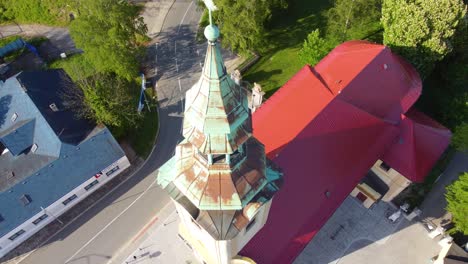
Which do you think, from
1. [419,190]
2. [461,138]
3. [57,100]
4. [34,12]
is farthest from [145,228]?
[34,12]

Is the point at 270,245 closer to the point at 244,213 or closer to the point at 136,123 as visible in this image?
the point at 244,213

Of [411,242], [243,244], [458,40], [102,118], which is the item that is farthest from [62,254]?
[458,40]

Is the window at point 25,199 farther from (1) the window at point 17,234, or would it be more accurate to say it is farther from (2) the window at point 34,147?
(2) the window at point 34,147

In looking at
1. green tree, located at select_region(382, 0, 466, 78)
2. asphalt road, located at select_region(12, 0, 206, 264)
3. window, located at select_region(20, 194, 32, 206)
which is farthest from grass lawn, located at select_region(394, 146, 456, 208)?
window, located at select_region(20, 194, 32, 206)

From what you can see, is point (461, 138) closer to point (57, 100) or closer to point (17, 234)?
point (57, 100)

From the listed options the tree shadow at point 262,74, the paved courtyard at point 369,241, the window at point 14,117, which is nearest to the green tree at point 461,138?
the paved courtyard at point 369,241
